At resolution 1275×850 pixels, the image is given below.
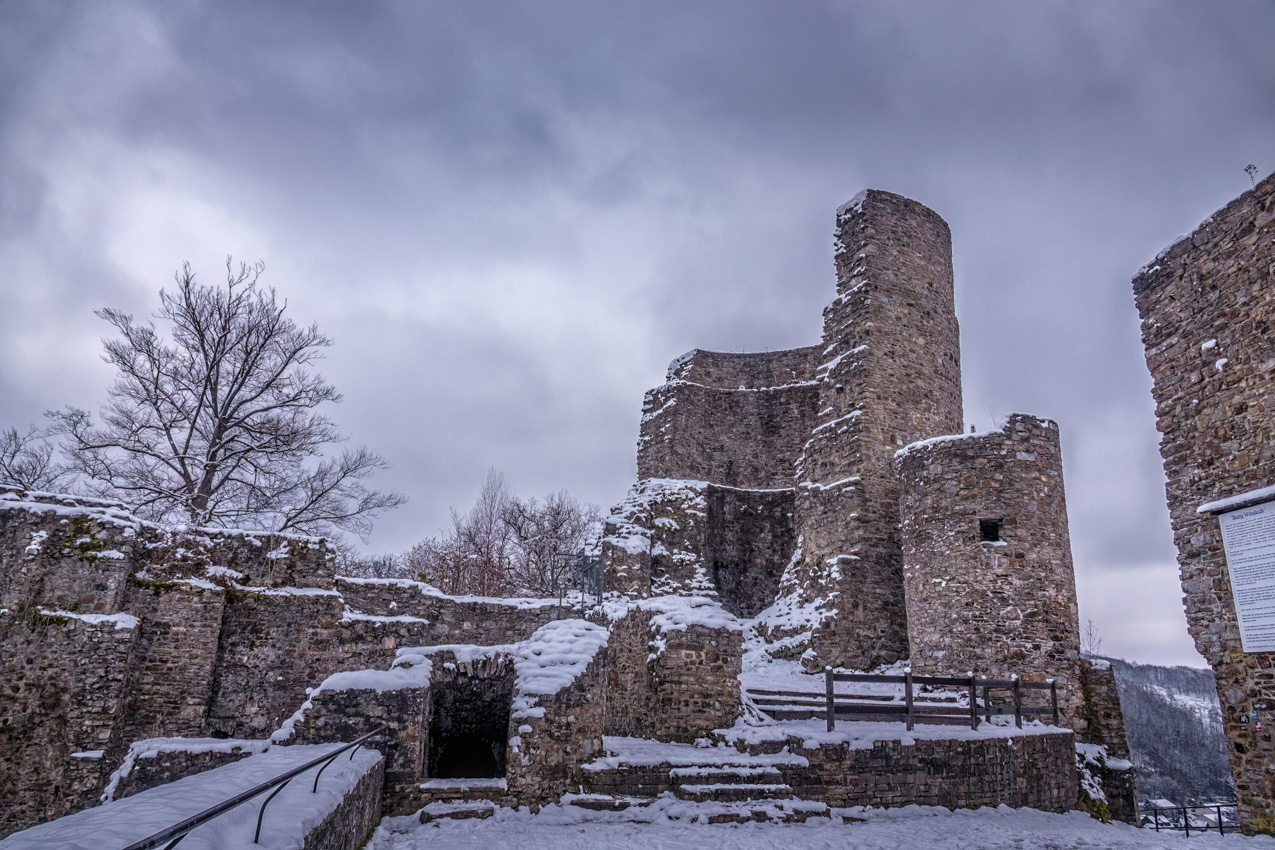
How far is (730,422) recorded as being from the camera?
78.2 ft

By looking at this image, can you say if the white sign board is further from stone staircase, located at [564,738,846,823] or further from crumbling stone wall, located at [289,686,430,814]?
crumbling stone wall, located at [289,686,430,814]

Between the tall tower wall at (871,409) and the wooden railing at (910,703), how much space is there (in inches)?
118

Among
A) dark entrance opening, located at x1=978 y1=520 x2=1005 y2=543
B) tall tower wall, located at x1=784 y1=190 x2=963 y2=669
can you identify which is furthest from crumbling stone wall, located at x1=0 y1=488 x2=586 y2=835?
dark entrance opening, located at x1=978 y1=520 x2=1005 y2=543

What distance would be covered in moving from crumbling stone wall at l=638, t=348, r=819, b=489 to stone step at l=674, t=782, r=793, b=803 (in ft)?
43.2

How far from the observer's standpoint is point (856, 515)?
682 inches

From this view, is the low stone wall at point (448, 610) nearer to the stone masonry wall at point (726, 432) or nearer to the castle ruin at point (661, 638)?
the castle ruin at point (661, 638)

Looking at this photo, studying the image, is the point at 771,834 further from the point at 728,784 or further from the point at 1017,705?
the point at 1017,705

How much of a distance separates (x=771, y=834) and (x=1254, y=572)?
683 cm

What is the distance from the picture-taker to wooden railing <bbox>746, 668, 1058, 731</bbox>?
1086 centimetres

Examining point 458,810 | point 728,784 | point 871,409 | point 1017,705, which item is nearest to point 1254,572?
point 1017,705

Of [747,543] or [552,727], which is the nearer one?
[552,727]

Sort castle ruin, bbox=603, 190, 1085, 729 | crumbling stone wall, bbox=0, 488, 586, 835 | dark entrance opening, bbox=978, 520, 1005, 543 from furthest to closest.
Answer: dark entrance opening, bbox=978, 520, 1005, 543 → castle ruin, bbox=603, 190, 1085, 729 → crumbling stone wall, bbox=0, 488, 586, 835

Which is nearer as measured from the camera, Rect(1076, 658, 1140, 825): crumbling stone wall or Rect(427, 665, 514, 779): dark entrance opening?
Rect(427, 665, 514, 779): dark entrance opening

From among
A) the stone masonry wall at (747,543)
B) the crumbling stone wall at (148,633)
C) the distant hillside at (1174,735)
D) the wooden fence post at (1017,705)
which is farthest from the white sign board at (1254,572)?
the distant hillside at (1174,735)
